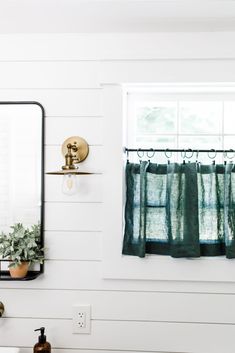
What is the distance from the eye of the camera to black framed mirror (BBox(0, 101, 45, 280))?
1.95 metres

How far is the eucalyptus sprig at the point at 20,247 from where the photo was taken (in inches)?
72.7

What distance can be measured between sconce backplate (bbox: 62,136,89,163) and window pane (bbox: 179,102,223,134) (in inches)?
19.0

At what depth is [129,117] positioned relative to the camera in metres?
2.08

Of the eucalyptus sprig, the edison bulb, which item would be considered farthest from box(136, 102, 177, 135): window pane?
the eucalyptus sprig

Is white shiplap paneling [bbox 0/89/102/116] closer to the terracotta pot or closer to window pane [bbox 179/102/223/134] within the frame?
window pane [bbox 179/102/223/134]

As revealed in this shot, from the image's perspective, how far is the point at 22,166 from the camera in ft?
6.41

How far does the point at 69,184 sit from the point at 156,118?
0.55 m

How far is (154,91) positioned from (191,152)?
0.34 metres

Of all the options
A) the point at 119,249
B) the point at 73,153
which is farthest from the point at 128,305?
the point at 73,153

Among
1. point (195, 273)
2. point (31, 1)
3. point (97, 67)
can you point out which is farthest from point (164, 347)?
point (31, 1)

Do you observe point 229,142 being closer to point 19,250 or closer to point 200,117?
point 200,117

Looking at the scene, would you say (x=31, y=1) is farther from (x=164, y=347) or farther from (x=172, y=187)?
(x=164, y=347)

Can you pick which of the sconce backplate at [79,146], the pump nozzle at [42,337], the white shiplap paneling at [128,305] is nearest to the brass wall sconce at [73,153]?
the sconce backplate at [79,146]

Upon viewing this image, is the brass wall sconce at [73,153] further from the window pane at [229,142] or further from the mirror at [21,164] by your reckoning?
the window pane at [229,142]
